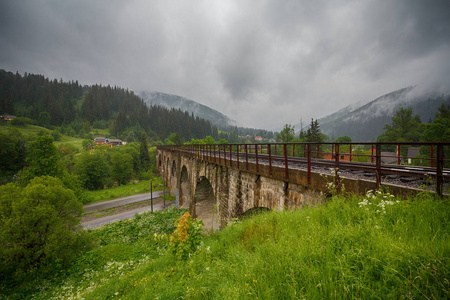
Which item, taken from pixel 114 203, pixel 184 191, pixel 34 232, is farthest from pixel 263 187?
pixel 114 203

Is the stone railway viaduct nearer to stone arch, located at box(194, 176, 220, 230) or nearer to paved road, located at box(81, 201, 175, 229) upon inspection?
stone arch, located at box(194, 176, 220, 230)

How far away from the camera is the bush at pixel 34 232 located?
1220 cm

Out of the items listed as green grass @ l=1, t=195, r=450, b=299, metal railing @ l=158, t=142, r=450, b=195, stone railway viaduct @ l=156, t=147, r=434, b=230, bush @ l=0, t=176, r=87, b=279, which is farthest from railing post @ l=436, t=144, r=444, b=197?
bush @ l=0, t=176, r=87, b=279

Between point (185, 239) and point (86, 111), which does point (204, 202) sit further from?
point (86, 111)

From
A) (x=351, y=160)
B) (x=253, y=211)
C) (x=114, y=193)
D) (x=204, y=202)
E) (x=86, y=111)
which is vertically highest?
(x=86, y=111)

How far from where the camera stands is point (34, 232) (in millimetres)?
12898

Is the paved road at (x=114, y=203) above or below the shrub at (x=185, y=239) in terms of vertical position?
below

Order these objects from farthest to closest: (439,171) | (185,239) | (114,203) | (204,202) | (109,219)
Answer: (114,203), (109,219), (204,202), (185,239), (439,171)

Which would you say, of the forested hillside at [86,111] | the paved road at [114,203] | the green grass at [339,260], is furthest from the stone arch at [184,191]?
the forested hillside at [86,111]

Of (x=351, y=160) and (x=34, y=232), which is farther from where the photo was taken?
(x=34, y=232)

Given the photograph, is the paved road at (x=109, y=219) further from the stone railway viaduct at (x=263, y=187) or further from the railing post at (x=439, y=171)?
the railing post at (x=439, y=171)

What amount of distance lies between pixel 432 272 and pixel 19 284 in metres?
20.0

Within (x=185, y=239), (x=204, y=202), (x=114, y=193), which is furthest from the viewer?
(x=114, y=193)

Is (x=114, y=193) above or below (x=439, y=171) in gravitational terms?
below
